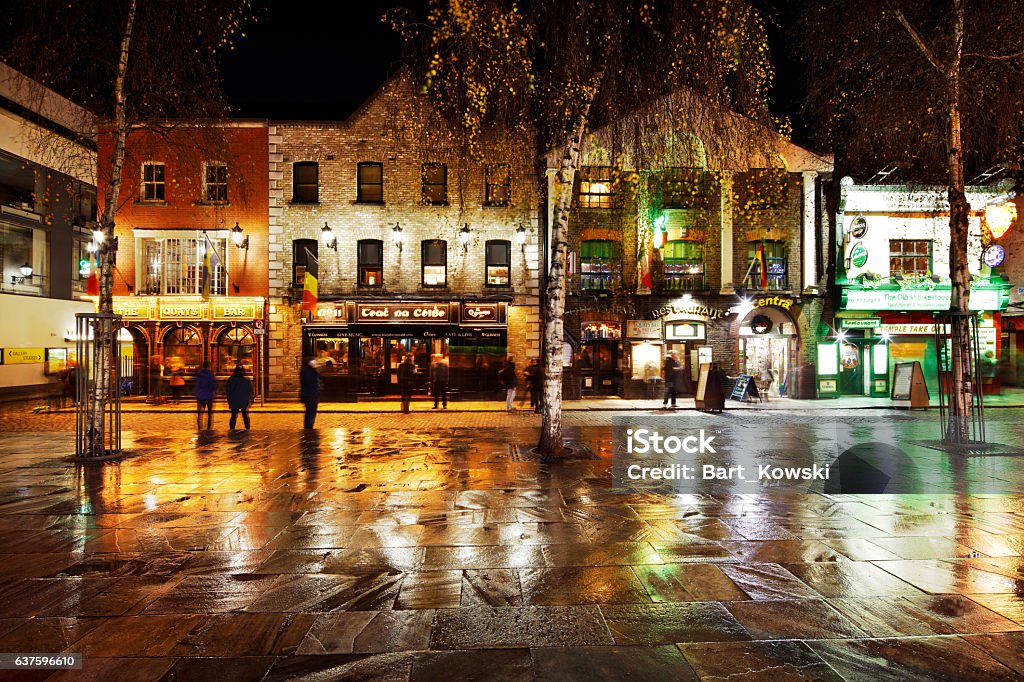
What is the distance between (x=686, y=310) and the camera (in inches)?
918

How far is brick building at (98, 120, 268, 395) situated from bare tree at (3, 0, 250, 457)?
31.8ft

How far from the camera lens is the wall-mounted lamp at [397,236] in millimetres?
22275

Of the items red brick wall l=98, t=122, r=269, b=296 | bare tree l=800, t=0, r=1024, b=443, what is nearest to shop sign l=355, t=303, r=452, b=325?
red brick wall l=98, t=122, r=269, b=296

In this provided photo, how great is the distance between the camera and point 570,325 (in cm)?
2338

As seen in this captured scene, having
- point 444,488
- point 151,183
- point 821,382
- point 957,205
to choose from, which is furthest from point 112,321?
point 821,382

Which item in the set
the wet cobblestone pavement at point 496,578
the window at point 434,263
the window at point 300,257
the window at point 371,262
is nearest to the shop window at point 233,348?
the window at point 300,257

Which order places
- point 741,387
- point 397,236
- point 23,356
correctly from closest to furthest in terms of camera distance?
point 741,387, point 397,236, point 23,356

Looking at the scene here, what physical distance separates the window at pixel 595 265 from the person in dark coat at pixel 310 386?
12.2 m

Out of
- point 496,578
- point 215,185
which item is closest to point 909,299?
point 496,578

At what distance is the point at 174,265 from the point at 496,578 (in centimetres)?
2229

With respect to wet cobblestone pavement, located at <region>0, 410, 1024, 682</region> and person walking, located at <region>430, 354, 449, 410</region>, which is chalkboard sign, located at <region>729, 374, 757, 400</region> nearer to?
person walking, located at <region>430, 354, 449, 410</region>

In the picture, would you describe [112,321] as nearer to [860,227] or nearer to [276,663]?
[276,663]

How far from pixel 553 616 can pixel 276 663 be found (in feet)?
6.85

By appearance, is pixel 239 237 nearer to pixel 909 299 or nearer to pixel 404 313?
pixel 404 313
